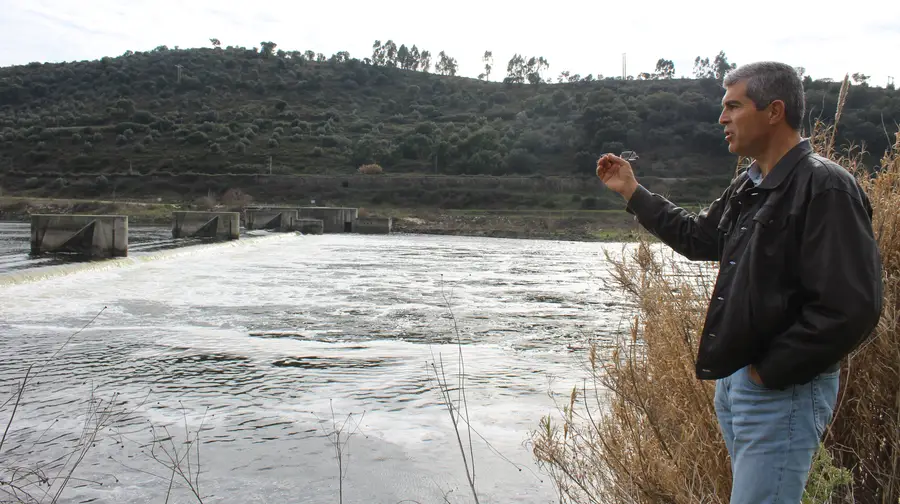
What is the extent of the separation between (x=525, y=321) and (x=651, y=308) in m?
7.05

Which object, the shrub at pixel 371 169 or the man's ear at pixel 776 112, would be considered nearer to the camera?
the man's ear at pixel 776 112

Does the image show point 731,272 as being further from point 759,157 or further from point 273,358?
point 273,358

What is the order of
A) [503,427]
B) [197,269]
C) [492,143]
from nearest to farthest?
[503,427] < [197,269] < [492,143]

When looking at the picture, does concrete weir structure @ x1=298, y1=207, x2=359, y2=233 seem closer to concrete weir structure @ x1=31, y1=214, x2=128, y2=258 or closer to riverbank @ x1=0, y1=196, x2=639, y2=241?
riverbank @ x1=0, y1=196, x2=639, y2=241

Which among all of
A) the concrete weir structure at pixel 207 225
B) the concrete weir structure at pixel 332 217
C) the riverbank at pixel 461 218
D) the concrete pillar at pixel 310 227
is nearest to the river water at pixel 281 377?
the concrete weir structure at pixel 207 225

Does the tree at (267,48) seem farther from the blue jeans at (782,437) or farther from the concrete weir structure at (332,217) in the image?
the blue jeans at (782,437)

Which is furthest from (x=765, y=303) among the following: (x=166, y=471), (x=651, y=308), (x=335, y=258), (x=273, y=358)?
(x=335, y=258)

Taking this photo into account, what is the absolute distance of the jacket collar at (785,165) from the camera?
2221 millimetres

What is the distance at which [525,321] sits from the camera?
12.0m

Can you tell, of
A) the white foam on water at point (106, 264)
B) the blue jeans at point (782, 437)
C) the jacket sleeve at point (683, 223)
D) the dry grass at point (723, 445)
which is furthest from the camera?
the white foam on water at point (106, 264)

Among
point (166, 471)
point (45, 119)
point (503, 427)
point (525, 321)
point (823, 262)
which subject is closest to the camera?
point (823, 262)

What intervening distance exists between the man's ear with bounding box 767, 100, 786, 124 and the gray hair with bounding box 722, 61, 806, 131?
0.4 inches

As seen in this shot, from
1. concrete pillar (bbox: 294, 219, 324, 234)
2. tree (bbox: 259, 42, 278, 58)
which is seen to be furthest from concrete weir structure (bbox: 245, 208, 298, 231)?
tree (bbox: 259, 42, 278, 58)

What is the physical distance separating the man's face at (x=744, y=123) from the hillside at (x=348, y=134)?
41910 millimetres
